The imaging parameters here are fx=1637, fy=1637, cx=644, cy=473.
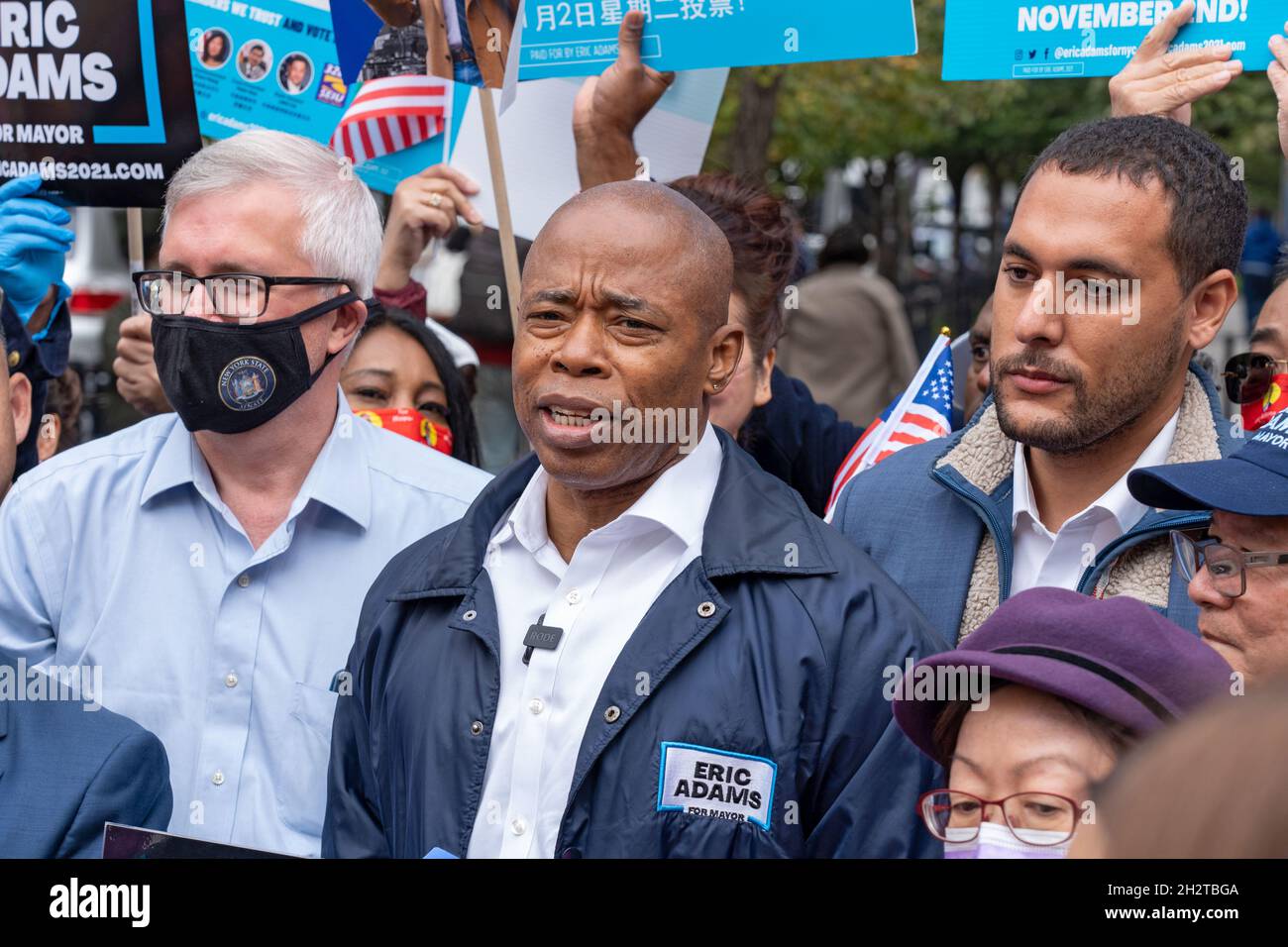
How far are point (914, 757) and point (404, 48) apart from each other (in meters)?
2.85

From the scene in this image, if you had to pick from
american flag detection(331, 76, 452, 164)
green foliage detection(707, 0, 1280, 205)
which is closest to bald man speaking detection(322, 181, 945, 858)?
american flag detection(331, 76, 452, 164)

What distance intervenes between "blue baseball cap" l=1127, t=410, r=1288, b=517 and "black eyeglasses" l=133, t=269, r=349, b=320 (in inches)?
77.9

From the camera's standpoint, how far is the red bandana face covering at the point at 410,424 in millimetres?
4926

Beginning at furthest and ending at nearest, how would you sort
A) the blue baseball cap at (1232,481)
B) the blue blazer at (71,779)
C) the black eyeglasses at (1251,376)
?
the black eyeglasses at (1251,376) → the blue blazer at (71,779) → the blue baseball cap at (1232,481)

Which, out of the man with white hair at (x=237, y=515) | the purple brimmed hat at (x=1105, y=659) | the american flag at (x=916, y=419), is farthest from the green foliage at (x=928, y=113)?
the purple brimmed hat at (x=1105, y=659)

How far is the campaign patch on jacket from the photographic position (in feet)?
8.99

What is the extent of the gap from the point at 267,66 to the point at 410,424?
1167 millimetres

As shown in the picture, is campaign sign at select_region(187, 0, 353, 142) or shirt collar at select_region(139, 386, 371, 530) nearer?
shirt collar at select_region(139, 386, 371, 530)

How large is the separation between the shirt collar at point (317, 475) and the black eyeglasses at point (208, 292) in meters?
0.28

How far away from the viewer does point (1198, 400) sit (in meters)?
3.22

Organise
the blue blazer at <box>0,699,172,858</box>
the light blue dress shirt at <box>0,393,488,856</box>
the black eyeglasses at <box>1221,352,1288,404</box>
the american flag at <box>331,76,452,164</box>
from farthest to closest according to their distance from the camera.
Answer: the american flag at <box>331,76,452,164</box> < the black eyeglasses at <box>1221,352,1288,404</box> < the light blue dress shirt at <box>0,393,488,856</box> < the blue blazer at <box>0,699,172,858</box>

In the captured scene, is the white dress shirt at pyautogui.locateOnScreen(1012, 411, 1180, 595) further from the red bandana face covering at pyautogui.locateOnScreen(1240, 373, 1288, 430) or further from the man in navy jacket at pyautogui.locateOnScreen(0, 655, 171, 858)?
the man in navy jacket at pyautogui.locateOnScreen(0, 655, 171, 858)

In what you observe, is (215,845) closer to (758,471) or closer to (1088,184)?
(758,471)

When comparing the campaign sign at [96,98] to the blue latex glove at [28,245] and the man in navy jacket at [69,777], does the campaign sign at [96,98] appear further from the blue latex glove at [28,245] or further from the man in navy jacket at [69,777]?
the man in navy jacket at [69,777]
